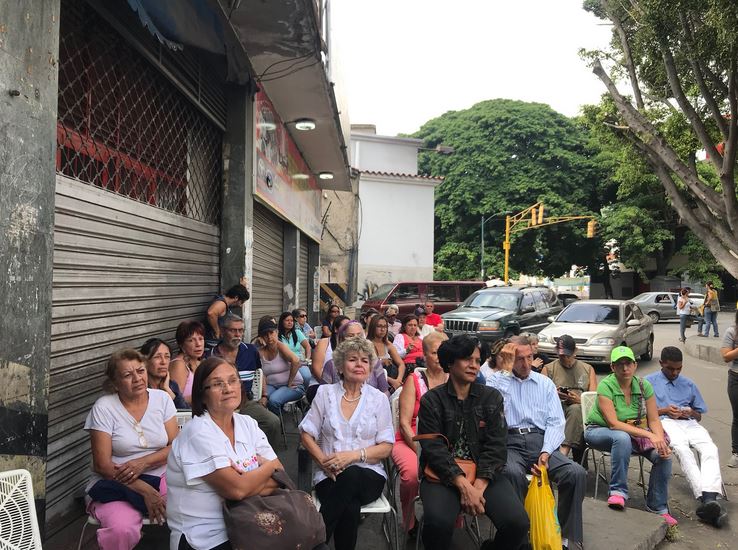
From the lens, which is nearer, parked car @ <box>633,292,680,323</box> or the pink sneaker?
the pink sneaker

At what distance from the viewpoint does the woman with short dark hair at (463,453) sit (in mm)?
3215

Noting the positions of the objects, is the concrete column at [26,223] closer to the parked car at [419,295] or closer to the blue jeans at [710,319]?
the parked car at [419,295]

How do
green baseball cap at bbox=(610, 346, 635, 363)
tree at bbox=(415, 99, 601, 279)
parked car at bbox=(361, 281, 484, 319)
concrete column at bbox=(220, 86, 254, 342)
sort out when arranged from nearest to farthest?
green baseball cap at bbox=(610, 346, 635, 363) → concrete column at bbox=(220, 86, 254, 342) → parked car at bbox=(361, 281, 484, 319) → tree at bbox=(415, 99, 601, 279)

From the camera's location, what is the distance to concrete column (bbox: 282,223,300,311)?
12148 mm

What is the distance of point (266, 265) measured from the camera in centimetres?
1028

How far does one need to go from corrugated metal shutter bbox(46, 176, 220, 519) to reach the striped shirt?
10.2ft

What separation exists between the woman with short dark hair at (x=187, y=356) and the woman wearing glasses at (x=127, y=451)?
3.15 ft

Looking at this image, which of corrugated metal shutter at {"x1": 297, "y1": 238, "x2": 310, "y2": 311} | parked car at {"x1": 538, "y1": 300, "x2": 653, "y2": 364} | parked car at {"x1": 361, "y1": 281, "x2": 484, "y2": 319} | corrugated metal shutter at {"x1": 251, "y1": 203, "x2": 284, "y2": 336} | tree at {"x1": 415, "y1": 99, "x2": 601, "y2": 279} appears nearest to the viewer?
corrugated metal shutter at {"x1": 251, "y1": 203, "x2": 284, "y2": 336}

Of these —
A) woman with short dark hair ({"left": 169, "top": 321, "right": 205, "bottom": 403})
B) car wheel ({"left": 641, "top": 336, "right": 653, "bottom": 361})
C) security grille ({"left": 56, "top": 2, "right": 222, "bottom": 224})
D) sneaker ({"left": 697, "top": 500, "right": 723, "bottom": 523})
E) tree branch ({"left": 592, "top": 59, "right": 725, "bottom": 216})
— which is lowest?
sneaker ({"left": 697, "top": 500, "right": 723, "bottom": 523})

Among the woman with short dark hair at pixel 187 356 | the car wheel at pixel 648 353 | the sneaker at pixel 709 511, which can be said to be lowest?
the sneaker at pixel 709 511

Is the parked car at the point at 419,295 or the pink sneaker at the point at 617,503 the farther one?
the parked car at the point at 419,295

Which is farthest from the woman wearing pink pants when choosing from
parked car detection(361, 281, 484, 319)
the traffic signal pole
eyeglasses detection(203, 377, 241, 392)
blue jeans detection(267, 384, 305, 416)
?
the traffic signal pole

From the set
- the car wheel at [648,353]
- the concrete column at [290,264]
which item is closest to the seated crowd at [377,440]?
the concrete column at [290,264]

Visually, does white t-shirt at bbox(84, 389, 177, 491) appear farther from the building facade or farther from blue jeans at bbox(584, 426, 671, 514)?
blue jeans at bbox(584, 426, 671, 514)
